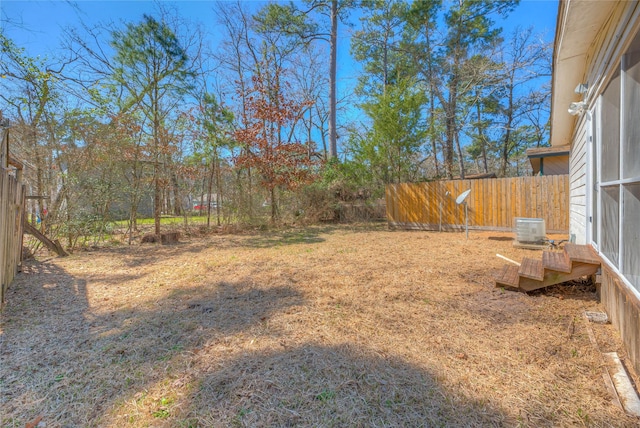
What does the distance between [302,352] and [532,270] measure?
2849 mm

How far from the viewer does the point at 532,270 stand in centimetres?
320

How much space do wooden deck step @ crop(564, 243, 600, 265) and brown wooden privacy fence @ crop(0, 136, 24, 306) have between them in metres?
5.99

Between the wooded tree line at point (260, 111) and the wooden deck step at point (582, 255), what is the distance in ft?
25.4

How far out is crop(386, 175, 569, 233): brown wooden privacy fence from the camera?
301 inches

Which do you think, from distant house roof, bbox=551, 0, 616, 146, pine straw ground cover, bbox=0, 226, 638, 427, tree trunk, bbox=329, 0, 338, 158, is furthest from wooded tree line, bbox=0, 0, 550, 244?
distant house roof, bbox=551, 0, 616, 146

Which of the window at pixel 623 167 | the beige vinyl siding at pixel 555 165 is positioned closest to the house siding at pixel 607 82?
the window at pixel 623 167

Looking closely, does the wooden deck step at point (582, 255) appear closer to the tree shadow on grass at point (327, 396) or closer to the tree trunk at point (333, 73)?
the tree shadow on grass at point (327, 396)

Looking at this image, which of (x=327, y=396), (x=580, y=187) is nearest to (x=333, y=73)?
(x=580, y=187)

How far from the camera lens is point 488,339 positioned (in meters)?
2.24

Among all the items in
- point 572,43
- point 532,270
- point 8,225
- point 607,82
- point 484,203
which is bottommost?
point 532,270

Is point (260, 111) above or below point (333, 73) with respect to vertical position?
below

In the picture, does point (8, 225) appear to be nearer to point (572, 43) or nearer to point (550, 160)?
point (572, 43)

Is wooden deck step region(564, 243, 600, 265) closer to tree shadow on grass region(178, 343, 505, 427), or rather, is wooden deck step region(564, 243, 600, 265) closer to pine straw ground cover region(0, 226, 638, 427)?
pine straw ground cover region(0, 226, 638, 427)

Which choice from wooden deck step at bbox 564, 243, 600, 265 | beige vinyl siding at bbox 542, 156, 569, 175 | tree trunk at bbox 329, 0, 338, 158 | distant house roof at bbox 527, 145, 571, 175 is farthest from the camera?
tree trunk at bbox 329, 0, 338, 158
